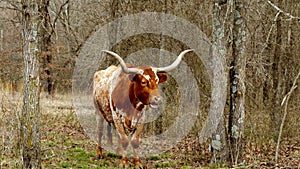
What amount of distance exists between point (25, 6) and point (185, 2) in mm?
6348

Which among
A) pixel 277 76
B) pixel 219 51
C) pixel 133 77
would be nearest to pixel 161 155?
pixel 133 77

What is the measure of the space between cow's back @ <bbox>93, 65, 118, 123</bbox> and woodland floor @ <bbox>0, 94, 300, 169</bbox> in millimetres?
912

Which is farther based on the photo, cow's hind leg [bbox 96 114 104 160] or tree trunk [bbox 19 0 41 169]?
cow's hind leg [bbox 96 114 104 160]

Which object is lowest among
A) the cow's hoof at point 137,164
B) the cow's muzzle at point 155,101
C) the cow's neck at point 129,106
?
the cow's hoof at point 137,164

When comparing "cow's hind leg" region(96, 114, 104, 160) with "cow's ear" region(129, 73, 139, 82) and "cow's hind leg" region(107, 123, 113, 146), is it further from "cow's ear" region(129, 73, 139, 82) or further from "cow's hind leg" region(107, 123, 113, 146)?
"cow's ear" region(129, 73, 139, 82)

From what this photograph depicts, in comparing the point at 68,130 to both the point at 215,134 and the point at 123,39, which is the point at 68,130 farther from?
the point at 215,134

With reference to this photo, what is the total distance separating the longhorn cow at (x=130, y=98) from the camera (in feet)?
24.0

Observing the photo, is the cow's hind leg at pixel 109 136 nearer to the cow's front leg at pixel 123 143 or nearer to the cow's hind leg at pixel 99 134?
the cow's hind leg at pixel 99 134

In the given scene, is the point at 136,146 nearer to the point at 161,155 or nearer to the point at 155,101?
the point at 155,101

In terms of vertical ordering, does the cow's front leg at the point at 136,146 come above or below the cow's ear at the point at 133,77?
below

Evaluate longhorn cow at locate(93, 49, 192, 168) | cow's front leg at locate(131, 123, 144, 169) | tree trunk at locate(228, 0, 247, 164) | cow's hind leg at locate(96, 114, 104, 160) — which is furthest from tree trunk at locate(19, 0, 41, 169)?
tree trunk at locate(228, 0, 247, 164)

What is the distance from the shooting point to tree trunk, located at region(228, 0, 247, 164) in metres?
7.52

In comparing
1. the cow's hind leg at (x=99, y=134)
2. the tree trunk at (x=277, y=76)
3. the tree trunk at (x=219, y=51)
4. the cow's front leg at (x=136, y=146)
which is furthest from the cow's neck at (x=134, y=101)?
the tree trunk at (x=277, y=76)

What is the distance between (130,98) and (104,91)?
1.23 metres
